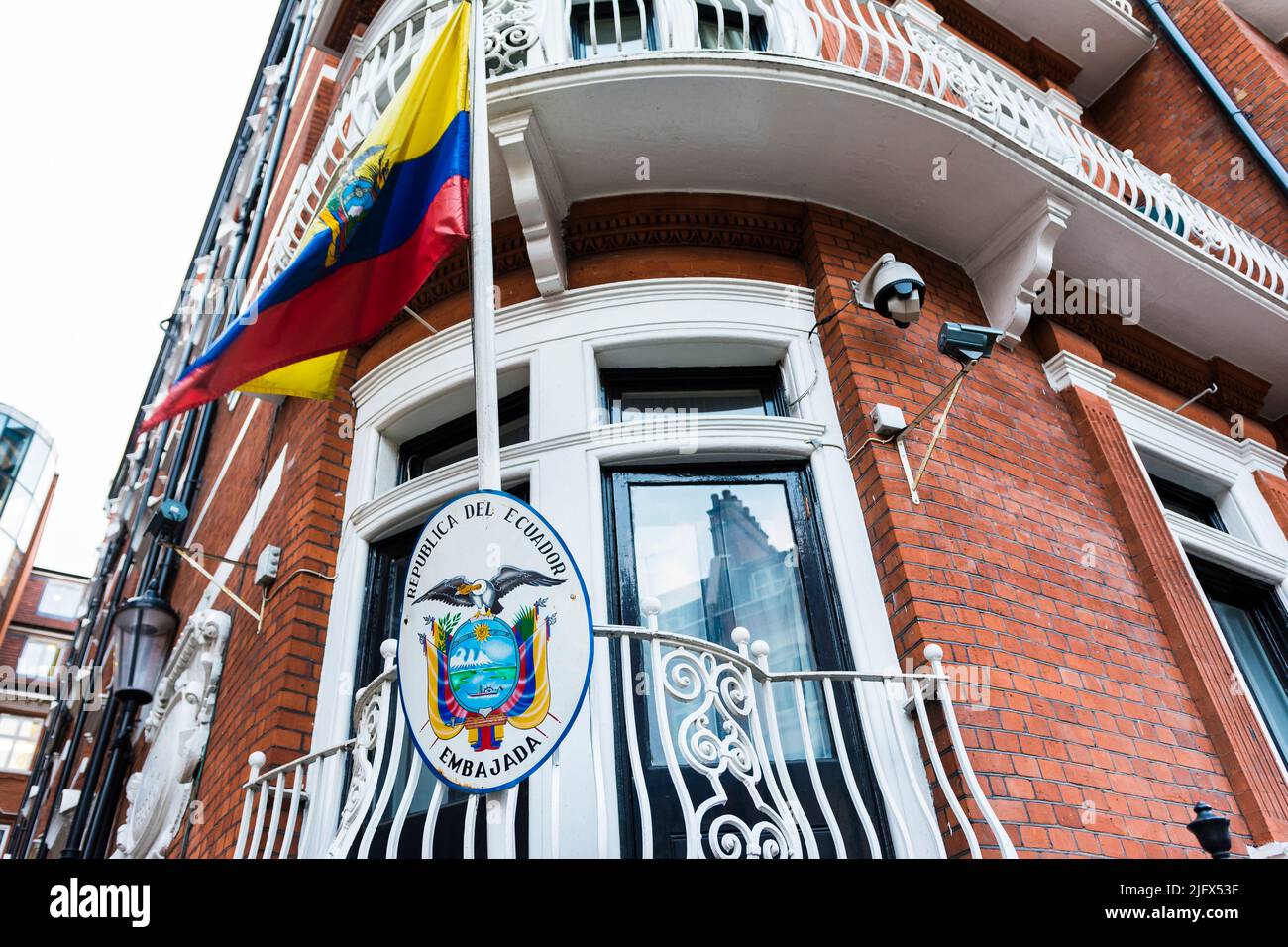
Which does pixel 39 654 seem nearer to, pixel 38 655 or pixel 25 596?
pixel 38 655

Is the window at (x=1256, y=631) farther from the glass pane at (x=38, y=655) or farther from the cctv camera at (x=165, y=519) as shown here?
the glass pane at (x=38, y=655)

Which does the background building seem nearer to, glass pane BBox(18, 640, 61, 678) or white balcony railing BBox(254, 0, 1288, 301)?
Answer: glass pane BBox(18, 640, 61, 678)

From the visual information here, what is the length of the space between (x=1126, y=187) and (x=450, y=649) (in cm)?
615

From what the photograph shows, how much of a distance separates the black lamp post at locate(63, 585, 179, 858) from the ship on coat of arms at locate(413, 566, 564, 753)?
4.79 metres

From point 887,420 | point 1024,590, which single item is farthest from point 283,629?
point 1024,590

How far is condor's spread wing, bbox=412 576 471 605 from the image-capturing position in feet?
8.97

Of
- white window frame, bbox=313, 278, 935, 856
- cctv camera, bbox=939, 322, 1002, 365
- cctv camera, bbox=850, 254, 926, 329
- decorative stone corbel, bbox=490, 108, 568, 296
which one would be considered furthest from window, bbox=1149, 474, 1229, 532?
decorative stone corbel, bbox=490, 108, 568, 296

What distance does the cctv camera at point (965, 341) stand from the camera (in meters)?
4.19

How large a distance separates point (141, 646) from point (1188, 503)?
741 cm

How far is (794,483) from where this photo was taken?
4.36m

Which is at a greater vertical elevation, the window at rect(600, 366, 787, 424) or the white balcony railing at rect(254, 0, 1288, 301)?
the white balcony railing at rect(254, 0, 1288, 301)

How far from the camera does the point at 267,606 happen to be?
489cm
